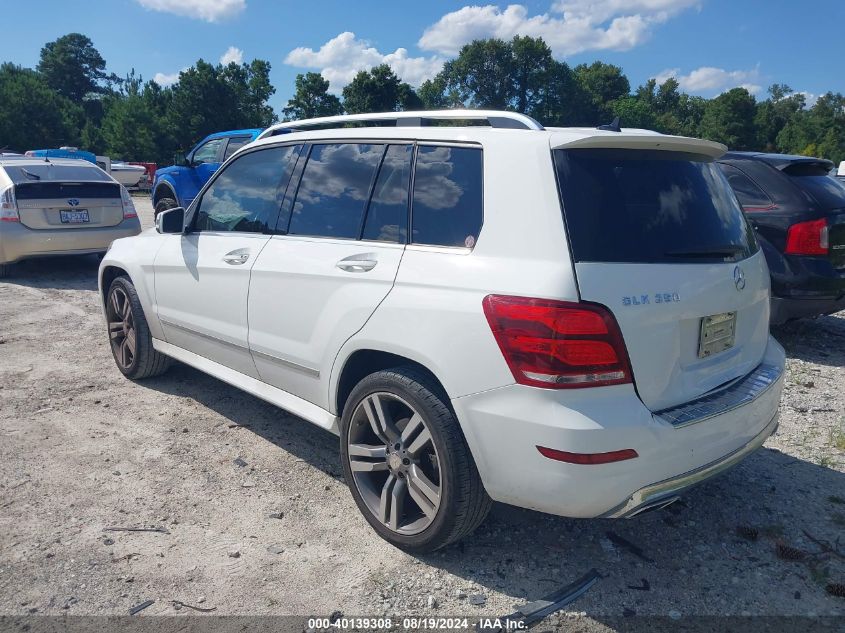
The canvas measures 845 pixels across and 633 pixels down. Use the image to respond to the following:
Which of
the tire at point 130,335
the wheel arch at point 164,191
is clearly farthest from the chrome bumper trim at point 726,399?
the wheel arch at point 164,191

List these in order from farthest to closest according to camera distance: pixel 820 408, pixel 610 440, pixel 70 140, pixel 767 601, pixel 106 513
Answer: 1. pixel 70 140
2. pixel 820 408
3. pixel 106 513
4. pixel 767 601
5. pixel 610 440

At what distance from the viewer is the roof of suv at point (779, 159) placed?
19.2 feet

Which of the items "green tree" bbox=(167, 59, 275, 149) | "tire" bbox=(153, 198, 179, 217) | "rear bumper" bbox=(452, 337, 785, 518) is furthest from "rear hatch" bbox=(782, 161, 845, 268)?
"green tree" bbox=(167, 59, 275, 149)

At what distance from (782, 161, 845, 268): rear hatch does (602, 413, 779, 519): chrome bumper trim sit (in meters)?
3.78

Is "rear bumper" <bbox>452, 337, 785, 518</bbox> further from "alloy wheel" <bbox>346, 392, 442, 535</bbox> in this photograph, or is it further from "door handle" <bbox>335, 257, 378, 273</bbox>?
"door handle" <bbox>335, 257, 378, 273</bbox>

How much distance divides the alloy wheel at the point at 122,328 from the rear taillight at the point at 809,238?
17.9 feet

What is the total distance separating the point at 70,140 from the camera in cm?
4603

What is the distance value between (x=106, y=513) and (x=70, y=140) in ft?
166

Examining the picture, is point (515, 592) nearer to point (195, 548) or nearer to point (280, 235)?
point (195, 548)

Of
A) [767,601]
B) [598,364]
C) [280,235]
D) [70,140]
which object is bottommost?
[767,601]

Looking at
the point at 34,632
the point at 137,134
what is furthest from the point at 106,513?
the point at 137,134

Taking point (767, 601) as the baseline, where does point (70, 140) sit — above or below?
above

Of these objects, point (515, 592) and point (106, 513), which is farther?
point (106, 513)

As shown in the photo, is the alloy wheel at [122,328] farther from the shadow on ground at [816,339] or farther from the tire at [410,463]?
the shadow on ground at [816,339]
